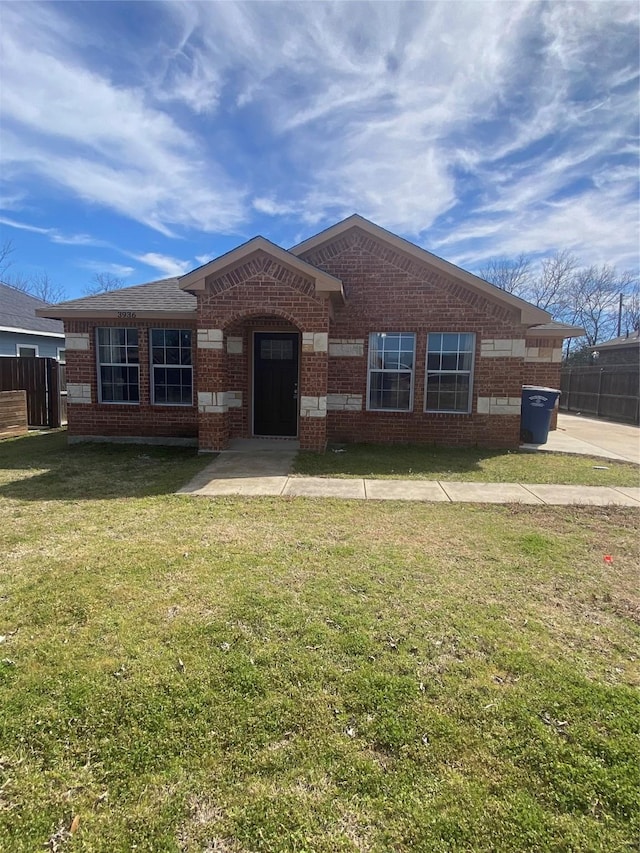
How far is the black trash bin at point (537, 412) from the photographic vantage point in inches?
429

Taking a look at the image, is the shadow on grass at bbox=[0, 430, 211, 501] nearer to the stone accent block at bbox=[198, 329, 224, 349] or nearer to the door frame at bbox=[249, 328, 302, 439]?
the door frame at bbox=[249, 328, 302, 439]

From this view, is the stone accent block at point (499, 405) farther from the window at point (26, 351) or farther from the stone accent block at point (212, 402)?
the window at point (26, 351)

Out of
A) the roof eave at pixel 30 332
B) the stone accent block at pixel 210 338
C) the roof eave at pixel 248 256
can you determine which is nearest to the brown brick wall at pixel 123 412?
the stone accent block at pixel 210 338

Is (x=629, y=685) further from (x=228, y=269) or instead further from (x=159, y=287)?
(x=159, y=287)

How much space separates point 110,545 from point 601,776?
13.8 ft

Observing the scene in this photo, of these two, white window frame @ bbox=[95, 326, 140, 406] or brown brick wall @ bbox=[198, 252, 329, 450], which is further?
white window frame @ bbox=[95, 326, 140, 406]

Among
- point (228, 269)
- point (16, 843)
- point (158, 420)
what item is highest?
point (228, 269)

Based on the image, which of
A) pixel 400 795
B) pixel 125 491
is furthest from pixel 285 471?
pixel 400 795

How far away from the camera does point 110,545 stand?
4633 millimetres

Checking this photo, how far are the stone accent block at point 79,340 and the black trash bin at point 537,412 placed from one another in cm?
1012

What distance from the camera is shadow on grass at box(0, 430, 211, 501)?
22.0 ft

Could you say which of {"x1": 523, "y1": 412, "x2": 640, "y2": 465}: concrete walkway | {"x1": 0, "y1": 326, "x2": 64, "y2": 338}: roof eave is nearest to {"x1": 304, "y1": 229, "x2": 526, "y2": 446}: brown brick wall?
{"x1": 523, "y1": 412, "x2": 640, "y2": 465}: concrete walkway

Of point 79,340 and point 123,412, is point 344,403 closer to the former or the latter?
point 123,412

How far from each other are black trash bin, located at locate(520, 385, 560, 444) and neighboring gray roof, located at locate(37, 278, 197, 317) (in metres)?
7.93
